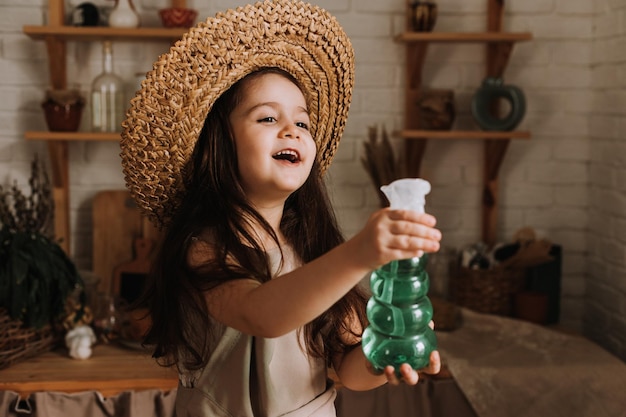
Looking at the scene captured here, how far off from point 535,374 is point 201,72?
1.23 meters

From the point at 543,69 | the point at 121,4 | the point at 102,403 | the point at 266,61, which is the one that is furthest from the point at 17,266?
the point at 543,69

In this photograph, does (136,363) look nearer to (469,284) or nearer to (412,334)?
(469,284)

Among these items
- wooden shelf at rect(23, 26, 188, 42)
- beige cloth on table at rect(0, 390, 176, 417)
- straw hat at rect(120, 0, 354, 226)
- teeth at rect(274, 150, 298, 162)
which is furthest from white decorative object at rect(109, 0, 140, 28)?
teeth at rect(274, 150, 298, 162)

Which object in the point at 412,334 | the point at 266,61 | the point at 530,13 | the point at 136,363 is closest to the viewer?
the point at 412,334

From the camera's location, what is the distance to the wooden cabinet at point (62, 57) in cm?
241

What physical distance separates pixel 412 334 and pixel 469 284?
1563 millimetres

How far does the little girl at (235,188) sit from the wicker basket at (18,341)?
90 centimetres

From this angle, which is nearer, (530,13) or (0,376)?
(0,376)

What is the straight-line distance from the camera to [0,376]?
6.89 ft

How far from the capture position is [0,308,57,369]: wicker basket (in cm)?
212

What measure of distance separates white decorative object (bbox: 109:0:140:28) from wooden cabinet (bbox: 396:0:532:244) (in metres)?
0.78

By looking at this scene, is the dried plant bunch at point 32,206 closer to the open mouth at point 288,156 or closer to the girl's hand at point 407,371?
the open mouth at point 288,156

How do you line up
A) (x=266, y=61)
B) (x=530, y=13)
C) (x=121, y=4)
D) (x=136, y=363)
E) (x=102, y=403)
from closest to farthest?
(x=266, y=61) → (x=102, y=403) → (x=136, y=363) → (x=121, y=4) → (x=530, y=13)

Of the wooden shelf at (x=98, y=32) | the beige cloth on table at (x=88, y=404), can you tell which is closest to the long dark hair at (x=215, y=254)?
the beige cloth on table at (x=88, y=404)
